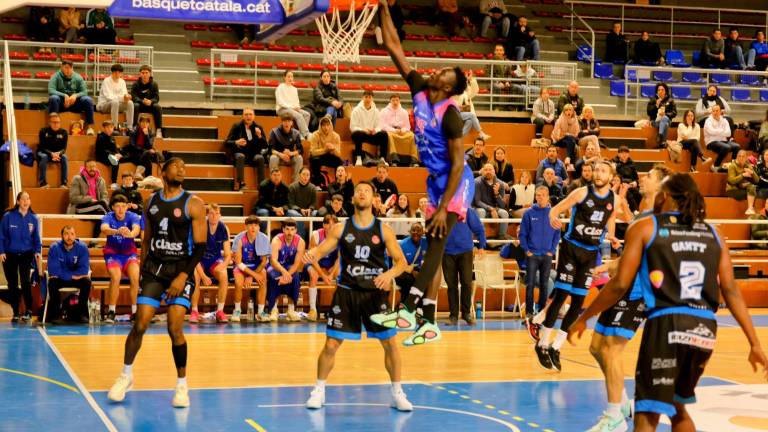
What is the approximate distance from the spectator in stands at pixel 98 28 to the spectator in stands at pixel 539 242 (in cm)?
992

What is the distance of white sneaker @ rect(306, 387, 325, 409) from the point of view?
32.4 ft

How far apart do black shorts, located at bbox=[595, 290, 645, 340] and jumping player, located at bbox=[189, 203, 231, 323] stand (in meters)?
8.89

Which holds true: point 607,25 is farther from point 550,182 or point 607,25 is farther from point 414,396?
point 414,396

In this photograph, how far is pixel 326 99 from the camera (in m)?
21.3

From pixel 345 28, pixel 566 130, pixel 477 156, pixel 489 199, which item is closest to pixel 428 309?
pixel 345 28

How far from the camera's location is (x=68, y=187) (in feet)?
60.6

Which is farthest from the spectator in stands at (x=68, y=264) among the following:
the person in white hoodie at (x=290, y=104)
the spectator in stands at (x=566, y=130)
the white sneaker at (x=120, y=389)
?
the spectator in stands at (x=566, y=130)

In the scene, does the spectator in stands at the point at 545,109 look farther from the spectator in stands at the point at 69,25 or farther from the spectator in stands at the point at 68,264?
the spectator in stands at the point at 68,264

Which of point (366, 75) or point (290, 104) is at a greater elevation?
point (366, 75)

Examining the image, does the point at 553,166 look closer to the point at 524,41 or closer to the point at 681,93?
the point at 524,41

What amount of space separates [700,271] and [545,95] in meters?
17.1

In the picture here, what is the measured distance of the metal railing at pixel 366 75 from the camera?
2297 cm

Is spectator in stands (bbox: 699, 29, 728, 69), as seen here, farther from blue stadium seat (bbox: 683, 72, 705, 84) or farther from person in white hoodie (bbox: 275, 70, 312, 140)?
person in white hoodie (bbox: 275, 70, 312, 140)

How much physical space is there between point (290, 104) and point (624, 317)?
43.3 feet
